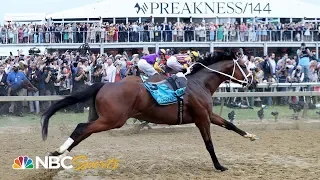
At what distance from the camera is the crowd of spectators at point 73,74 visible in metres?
14.5

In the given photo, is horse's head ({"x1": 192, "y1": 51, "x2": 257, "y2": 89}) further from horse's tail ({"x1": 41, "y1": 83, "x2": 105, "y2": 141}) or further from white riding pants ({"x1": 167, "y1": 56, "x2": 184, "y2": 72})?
horse's tail ({"x1": 41, "y1": 83, "x2": 105, "y2": 141})

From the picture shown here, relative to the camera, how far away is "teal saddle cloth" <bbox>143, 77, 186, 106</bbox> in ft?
27.1

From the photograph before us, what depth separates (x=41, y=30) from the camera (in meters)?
29.7

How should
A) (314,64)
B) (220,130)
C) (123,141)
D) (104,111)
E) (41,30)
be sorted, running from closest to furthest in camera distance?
(104,111)
(123,141)
(220,130)
(314,64)
(41,30)

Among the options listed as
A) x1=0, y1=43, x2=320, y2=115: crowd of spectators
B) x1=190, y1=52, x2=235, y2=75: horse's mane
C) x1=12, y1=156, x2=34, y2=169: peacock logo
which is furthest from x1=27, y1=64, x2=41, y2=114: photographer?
x1=190, y1=52, x2=235, y2=75: horse's mane

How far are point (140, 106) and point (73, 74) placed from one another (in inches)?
311

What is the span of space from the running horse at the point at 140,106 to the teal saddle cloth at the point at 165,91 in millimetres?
67

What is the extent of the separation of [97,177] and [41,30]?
22.9 meters

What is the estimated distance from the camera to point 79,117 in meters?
13.8

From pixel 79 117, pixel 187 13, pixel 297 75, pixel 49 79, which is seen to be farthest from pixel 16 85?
pixel 187 13

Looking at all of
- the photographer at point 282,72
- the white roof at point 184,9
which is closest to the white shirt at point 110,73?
the photographer at point 282,72

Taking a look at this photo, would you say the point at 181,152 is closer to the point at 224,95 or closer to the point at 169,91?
the point at 169,91

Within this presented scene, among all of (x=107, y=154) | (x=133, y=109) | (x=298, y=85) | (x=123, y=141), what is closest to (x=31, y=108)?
(x=123, y=141)

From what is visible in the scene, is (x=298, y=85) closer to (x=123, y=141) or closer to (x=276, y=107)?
(x=276, y=107)
